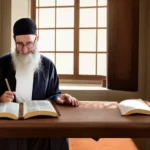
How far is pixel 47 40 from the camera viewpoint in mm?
3971

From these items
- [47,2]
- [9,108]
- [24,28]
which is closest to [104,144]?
[24,28]

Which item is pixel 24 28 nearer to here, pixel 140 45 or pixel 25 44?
pixel 25 44

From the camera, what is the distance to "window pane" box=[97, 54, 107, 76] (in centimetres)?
385

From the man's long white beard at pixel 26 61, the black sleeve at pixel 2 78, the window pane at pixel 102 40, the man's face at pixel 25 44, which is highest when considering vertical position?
the window pane at pixel 102 40

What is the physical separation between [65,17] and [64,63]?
66cm

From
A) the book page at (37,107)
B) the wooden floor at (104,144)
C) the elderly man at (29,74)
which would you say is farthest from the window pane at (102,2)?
the book page at (37,107)

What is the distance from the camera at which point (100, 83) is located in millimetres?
3803

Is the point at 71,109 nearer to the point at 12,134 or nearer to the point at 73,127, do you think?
the point at 73,127

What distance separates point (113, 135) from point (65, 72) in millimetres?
2565

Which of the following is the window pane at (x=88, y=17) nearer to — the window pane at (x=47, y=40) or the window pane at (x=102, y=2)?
the window pane at (x=102, y=2)

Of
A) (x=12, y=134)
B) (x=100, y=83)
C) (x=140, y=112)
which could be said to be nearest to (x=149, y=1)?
(x=100, y=83)

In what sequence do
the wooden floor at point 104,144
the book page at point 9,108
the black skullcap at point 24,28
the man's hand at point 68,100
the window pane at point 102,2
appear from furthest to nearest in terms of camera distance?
1. the window pane at point 102,2
2. the wooden floor at point 104,144
3. the black skullcap at point 24,28
4. the man's hand at point 68,100
5. the book page at point 9,108

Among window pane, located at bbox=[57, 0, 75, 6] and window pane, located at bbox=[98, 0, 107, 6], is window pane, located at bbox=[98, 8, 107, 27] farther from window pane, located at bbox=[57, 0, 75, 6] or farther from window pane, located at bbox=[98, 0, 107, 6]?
window pane, located at bbox=[57, 0, 75, 6]

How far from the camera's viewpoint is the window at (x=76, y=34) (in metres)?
3.82
